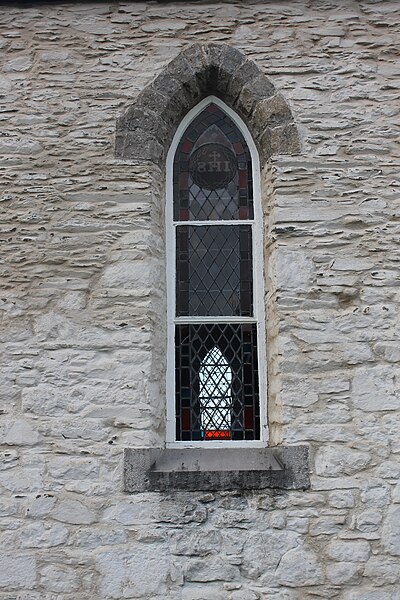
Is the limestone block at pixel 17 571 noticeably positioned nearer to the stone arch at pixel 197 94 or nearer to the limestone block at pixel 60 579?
the limestone block at pixel 60 579

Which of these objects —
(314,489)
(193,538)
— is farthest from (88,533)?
(314,489)

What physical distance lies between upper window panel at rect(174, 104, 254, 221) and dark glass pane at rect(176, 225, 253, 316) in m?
0.12

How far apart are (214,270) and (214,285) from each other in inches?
4.5

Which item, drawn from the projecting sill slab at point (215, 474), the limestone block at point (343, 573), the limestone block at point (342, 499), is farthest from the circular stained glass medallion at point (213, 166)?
the limestone block at point (343, 573)

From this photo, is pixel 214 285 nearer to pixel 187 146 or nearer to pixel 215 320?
pixel 215 320

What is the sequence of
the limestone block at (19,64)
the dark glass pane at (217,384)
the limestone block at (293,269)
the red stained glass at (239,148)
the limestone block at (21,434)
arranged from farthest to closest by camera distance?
the red stained glass at (239,148) → the limestone block at (19,64) → the dark glass pane at (217,384) → the limestone block at (293,269) → the limestone block at (21,434)

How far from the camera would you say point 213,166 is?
5789mm

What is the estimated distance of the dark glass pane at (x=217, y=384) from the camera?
5.39 m

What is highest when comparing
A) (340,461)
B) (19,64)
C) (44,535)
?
(19,64)

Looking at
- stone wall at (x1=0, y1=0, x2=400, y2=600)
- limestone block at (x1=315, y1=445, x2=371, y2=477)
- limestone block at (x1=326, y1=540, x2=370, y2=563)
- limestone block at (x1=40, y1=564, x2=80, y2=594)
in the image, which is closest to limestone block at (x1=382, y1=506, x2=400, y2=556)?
stone wall at (x1=0, y1=0, x2=400, y2=600)

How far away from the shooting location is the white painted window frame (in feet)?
17.6

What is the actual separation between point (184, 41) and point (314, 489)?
3.44 m

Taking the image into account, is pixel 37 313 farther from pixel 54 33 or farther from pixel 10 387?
pixel 54 33

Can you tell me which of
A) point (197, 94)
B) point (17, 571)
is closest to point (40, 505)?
point (17, 571)
